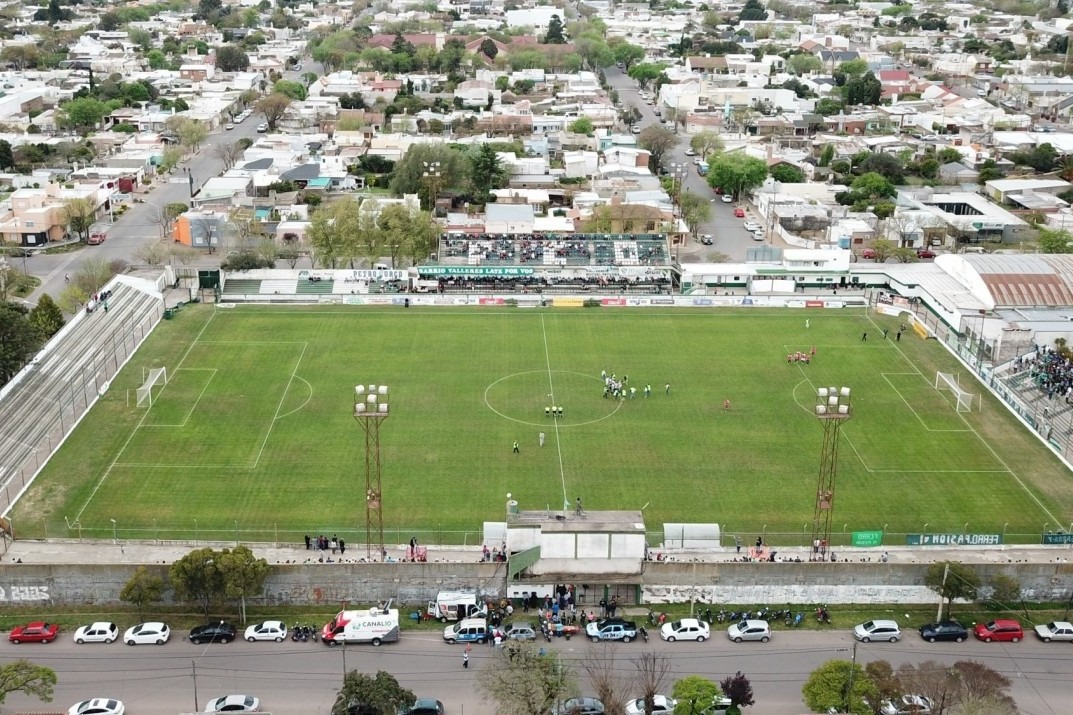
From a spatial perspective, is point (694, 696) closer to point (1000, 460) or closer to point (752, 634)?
point (752, 634)

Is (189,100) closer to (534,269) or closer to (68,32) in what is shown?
(68,32)

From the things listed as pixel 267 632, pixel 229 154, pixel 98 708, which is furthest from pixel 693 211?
pixel 98 708

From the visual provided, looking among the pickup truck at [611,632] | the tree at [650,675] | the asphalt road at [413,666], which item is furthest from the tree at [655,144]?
the tree at [650,675]

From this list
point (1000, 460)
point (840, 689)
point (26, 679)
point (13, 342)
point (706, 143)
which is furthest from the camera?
point (706, 143)

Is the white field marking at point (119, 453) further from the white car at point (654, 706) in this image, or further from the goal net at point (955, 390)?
the goal net at point (955, 390)

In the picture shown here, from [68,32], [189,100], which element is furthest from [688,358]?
[68,32]

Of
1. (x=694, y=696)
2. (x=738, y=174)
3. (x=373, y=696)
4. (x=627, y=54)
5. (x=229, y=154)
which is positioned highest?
(x=627, y=54)

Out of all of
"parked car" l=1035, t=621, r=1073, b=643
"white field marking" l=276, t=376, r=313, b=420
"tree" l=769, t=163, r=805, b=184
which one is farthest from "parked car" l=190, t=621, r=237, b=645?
"tree" l=769, t=163, r=805, b=184
